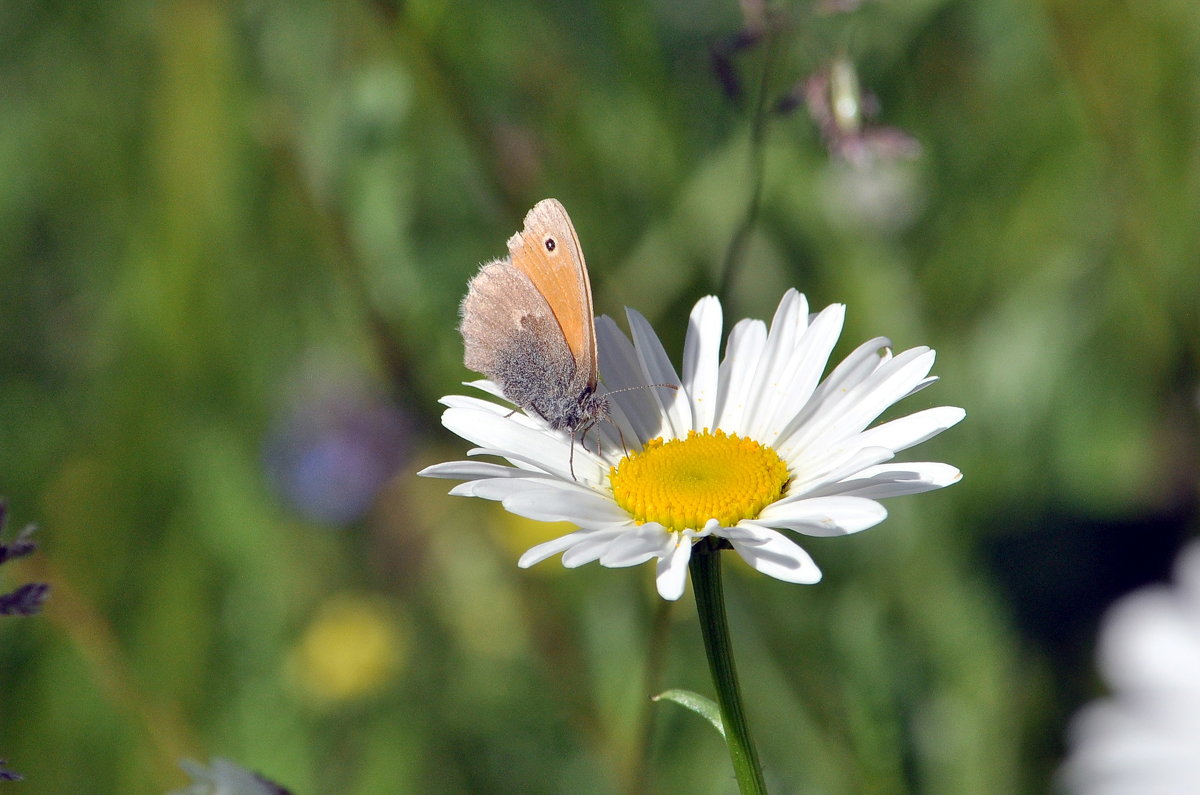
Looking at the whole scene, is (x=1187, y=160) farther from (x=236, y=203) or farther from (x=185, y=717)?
(x=185, y=717)

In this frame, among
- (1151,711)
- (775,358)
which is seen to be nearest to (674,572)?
(775,358)

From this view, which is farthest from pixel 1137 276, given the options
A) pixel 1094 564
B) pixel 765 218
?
pixel 765 218

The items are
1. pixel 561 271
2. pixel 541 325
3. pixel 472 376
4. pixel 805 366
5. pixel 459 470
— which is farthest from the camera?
pixel 472 376

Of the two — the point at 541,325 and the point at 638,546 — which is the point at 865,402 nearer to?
the point at 638,546

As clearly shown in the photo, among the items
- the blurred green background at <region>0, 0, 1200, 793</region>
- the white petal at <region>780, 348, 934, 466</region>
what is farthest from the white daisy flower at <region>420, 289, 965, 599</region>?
the blurred green background at <region>0, 0, 1200, 793</region>

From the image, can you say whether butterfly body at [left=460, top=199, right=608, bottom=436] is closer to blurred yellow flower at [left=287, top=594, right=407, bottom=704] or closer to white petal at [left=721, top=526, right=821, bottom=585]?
white petal at [left=721, top=526, right=821, bottom=585]

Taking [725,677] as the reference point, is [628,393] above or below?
above
